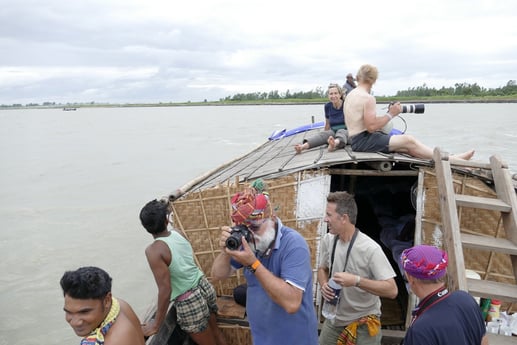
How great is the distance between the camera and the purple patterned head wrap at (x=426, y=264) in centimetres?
181

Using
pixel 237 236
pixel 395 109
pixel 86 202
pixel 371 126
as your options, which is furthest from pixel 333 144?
pixel 86 202

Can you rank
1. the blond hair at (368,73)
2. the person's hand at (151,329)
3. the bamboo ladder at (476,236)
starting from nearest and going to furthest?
the bamboo ladder at (476,236) < the person's hand at (151,329) < the blond hair at (368,73)

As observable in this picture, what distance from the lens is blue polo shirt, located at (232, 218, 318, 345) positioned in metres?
1.89

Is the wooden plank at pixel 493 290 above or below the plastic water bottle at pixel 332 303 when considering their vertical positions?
above

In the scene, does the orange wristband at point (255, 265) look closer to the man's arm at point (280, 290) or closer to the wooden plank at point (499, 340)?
the man's arm at point (280, 290)

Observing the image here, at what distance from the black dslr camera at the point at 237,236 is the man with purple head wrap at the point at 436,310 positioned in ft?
2.45

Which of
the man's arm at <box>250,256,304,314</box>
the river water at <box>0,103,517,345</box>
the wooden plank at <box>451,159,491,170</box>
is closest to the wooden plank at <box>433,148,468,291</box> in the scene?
the wooden plank at <box>451,159,491,170</box>

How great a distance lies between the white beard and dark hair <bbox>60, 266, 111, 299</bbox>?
2.40 ft

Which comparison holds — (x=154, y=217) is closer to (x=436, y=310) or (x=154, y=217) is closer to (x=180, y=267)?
(x=180, y=267)

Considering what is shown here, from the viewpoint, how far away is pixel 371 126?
387 centimetres

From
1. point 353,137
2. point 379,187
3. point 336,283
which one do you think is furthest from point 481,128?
point 336,283

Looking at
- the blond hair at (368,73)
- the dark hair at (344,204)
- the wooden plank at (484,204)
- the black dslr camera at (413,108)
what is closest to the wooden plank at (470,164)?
the wooden plank at (484,204)

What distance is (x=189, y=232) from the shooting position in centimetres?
388

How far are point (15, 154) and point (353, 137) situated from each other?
25279 millimetres
